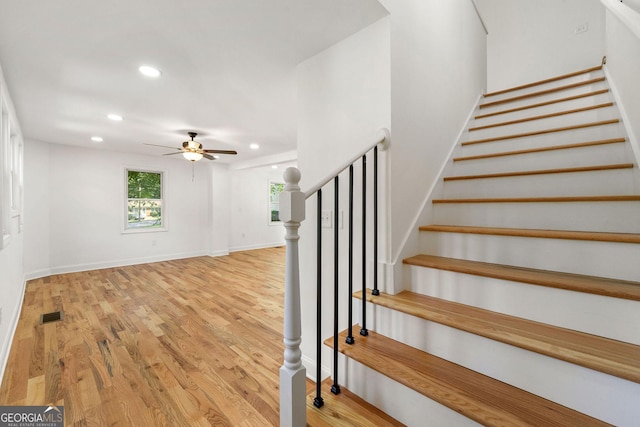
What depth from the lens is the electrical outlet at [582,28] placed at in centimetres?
399

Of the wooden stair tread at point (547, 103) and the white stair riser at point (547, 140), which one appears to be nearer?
the white stair riser at point (547, 140)

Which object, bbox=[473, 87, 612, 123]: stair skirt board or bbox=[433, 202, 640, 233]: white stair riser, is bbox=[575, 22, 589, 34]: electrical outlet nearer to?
bbox=[473, 87, 612, 123]: stair skirt board

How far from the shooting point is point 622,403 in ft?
2.84

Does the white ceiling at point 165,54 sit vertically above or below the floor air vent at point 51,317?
above

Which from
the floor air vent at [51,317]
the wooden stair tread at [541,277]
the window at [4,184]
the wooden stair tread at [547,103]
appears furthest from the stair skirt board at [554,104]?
the floor air vent at [51,317]

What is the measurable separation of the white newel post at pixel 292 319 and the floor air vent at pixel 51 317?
356 cm

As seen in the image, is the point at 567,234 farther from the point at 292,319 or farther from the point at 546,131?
the point at 292,319

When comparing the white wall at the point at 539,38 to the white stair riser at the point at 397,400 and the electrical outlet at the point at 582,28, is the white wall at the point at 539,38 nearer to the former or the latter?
the electrical outlet at the point at 582,28

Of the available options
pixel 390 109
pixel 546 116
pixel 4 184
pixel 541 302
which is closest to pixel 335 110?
pixel 390 109

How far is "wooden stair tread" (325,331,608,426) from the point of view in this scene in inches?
35.9

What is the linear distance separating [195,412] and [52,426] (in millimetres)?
821

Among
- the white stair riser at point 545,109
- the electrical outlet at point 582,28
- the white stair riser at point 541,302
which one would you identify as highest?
the electrical outlet at point 582,28

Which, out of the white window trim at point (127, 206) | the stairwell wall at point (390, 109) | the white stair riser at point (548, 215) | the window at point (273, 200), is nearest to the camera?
the white stair riser at point (548, 215)

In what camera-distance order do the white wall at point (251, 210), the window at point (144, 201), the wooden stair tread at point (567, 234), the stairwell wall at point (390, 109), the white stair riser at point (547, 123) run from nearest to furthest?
the wooden stair tread at point (567, 234), the stairwell wall at point (390, 109), the white stair riser at point (547, 123), the window at point (144, 201), the white wall at point (251, 210)
